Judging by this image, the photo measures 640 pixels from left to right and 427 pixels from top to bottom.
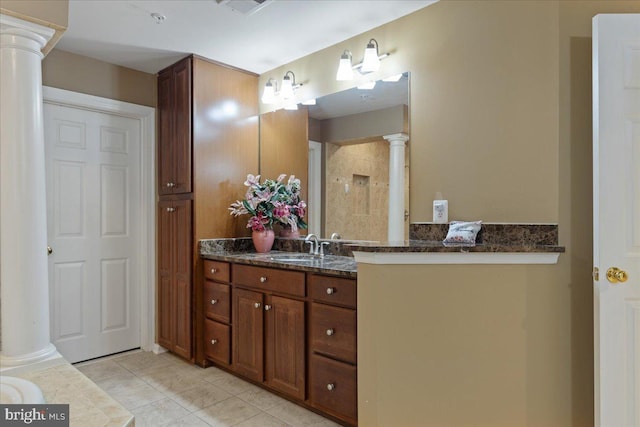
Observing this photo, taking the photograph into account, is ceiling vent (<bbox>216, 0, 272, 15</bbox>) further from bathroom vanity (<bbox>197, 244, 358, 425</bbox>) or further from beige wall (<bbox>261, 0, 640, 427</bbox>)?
bathroom vanity (<bbox>197, 244, 358, 425</bbox>)

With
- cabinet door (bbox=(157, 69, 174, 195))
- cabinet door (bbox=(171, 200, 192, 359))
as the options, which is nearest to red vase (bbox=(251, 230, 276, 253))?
cabinet door (bbox=(171, 200, 192, 359))

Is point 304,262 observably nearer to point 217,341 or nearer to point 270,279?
point 270,279

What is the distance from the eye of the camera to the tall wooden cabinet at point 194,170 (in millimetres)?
2969

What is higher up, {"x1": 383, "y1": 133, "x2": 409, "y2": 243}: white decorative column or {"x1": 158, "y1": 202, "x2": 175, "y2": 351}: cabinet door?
{"x1": 383, "y1": 133, "x2": 409, "y2": 243}: white decorative column

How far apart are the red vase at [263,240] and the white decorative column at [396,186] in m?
1.03

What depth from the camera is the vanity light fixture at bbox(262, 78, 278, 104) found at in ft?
10.5

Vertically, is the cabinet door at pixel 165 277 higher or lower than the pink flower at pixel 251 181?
lower

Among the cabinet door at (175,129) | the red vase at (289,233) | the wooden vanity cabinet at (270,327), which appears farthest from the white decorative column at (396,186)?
the cabinet door at (175,129)

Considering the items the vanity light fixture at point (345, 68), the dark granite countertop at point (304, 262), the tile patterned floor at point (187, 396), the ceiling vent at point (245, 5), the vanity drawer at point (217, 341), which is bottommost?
the tile patterned floor at point (187, 396)

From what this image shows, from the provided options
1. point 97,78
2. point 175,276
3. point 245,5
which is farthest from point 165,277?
point 245,5

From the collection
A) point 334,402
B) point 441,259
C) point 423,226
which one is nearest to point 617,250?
point 441,259

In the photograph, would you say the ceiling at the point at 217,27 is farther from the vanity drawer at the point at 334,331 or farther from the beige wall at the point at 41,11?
the vanity drawer at the point at 334,331

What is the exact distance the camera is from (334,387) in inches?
81.8

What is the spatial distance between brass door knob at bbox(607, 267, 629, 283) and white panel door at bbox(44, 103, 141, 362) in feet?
10.8
